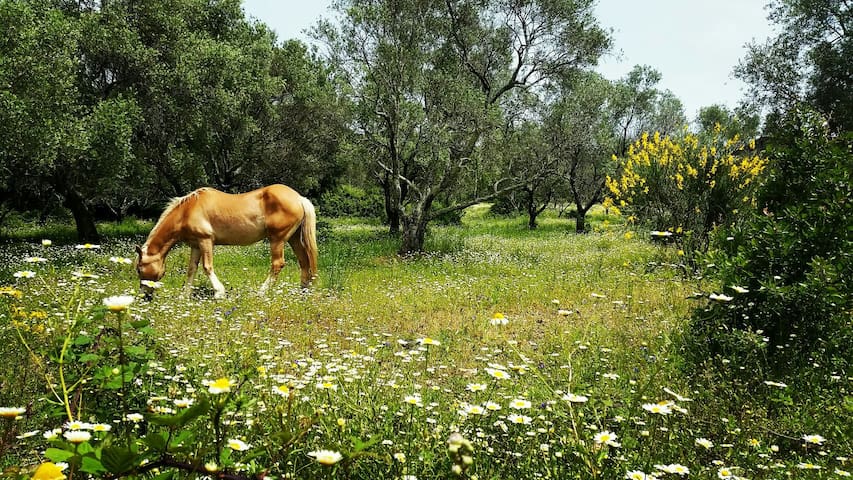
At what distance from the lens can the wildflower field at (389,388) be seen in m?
2.08

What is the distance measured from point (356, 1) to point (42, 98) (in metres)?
9.10

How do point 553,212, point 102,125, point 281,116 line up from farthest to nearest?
1. point 553,212
2. point 281,116
3. point 102,125

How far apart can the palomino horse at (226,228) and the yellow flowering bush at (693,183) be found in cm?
821

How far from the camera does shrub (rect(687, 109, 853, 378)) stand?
464 centimetres

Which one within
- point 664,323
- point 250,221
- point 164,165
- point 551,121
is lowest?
point 664,323

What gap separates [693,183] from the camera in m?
11.6

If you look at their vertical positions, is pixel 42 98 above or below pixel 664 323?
above

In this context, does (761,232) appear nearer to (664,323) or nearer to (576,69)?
(664,323)

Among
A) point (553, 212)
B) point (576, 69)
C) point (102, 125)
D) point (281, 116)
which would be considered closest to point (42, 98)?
point (102, 125)

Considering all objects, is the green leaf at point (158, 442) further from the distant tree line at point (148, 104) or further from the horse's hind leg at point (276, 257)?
the distant tree line at point (148, 104)

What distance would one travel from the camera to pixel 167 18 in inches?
667

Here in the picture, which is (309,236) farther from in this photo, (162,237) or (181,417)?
(181,417)

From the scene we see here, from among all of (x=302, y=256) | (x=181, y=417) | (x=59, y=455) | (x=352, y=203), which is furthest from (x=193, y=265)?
(x=352, y=203)

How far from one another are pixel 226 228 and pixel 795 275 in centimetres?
971
